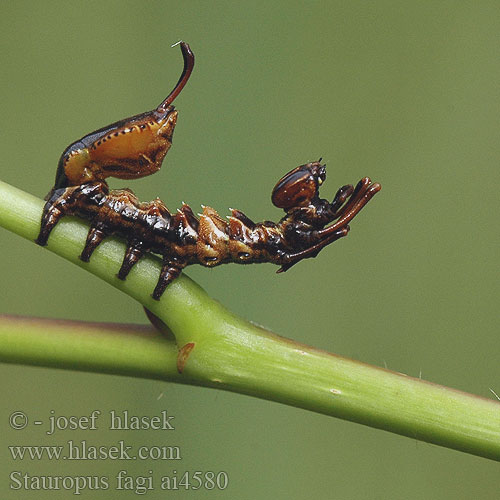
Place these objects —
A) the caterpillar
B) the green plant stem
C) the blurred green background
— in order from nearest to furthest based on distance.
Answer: the green plant stem → the caterpillar → the blurred green background

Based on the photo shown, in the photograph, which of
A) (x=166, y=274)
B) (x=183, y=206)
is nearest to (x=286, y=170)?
(x=183, y=206)

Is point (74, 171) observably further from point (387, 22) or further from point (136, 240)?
point (387, 22)

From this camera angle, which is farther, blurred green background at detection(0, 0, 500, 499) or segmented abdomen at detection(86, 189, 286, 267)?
blurred green background at detection(0, 0, 500, 499)

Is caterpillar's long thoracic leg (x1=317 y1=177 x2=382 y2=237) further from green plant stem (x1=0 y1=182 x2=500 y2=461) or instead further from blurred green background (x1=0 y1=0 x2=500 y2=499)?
blurred green background (x1=0 y1=0 x2=500 y2=499)

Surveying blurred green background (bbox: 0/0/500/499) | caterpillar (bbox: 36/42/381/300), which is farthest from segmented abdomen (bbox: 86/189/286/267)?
blurred green background (bbox: 0/0/500/499)

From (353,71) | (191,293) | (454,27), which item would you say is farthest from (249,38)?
(191,293)

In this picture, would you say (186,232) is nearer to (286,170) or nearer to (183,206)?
(183,206)
